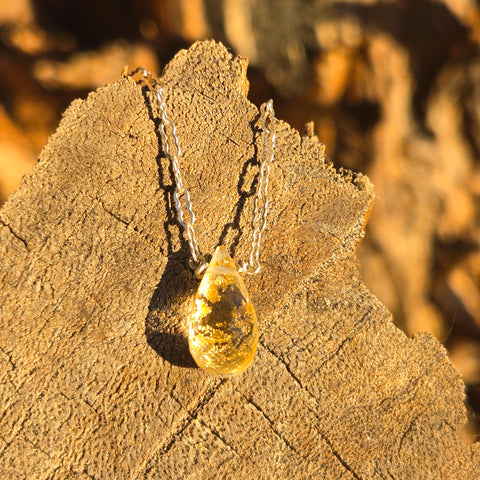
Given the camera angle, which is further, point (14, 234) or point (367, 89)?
point (367, 89)

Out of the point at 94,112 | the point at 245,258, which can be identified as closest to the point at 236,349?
the point at 245,258

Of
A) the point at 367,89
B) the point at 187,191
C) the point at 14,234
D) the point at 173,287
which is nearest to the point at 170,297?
the point at 173,287

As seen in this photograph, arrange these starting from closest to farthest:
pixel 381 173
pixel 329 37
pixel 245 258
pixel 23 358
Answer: pixel 23 358, pixel 245 258, pixel 329 37, pixel 381 173

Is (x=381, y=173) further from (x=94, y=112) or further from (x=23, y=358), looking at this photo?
(x=23, y=358)

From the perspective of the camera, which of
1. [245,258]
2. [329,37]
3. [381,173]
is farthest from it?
[381,173]

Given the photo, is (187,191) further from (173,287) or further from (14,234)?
(14,234)

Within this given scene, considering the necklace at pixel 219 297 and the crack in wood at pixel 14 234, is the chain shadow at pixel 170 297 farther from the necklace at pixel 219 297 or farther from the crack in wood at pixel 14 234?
the crack in wood at pixel 14 234
